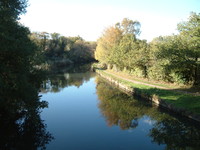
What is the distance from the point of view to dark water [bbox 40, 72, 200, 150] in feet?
39.9

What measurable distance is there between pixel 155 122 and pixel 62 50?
79787 millimetres

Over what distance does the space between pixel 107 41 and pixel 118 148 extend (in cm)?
4384

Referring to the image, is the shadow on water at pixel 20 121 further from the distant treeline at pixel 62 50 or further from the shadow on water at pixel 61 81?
the distant treeline at pixel 62 50

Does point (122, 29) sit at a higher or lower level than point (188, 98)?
higher

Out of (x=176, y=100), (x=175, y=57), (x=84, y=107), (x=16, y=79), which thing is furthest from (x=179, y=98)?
(x=16, y=79)

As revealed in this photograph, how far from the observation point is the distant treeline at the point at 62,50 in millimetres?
81281

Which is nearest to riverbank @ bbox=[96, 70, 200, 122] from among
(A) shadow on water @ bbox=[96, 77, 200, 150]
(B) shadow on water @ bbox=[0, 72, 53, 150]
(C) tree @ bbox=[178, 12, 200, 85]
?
(A) shadow on water @ bbox=[96, 77, 200, 150]

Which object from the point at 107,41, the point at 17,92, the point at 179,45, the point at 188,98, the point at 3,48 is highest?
the point at 107,41

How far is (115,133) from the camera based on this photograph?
550 inches

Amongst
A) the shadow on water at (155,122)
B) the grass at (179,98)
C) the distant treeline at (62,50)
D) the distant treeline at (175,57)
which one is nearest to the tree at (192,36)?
the distant treeline at (175,57)

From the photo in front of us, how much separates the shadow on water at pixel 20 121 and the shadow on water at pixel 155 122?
615cm

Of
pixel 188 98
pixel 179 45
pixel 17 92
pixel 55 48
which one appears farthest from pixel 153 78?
pixel 55 48

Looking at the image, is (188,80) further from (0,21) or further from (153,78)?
(0,21)

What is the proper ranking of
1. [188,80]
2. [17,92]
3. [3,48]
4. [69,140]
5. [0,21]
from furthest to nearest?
[188,80], [69,140], [17,92], [0,21], [3,48]
